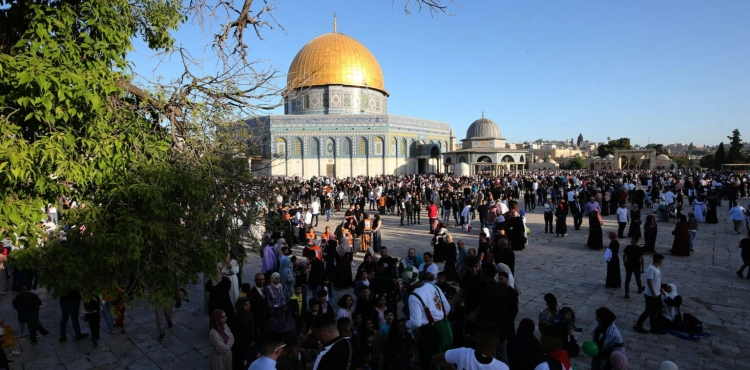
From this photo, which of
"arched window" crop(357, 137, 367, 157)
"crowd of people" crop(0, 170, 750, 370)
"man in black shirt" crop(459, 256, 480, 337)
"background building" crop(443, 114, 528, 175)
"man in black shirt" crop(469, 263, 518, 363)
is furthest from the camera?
"background building" crop(443, 114, 528, 175)

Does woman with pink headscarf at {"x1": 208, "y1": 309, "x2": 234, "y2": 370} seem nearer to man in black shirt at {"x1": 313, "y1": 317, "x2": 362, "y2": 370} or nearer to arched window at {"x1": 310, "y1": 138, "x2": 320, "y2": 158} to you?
man in black shirt at {"x1": 313, "y1": 317, "x2": 362, "y2": 370}

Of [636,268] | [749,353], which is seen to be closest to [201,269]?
[749,353]

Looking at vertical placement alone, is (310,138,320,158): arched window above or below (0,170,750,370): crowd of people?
above

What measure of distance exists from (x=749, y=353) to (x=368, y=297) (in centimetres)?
478

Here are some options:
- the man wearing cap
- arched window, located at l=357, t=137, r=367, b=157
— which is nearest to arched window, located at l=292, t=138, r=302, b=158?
arched window, located at l=357, t=137, r=367, b=157

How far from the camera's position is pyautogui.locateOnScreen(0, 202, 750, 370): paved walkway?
523 centimetres

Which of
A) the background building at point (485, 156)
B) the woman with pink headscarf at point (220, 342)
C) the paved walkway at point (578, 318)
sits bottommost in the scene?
the paved walkway at point (578, 318)

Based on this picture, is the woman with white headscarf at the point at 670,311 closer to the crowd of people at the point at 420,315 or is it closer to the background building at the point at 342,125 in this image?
the crowd of people at the point at 420,315

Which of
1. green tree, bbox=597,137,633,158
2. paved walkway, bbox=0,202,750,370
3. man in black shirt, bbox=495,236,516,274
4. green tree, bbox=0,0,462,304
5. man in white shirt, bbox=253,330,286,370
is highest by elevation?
green tree, bbox=597,137,633,158

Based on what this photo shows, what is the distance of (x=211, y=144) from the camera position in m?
4.07

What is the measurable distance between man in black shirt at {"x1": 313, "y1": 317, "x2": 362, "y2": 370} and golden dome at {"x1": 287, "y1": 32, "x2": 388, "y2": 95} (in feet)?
124

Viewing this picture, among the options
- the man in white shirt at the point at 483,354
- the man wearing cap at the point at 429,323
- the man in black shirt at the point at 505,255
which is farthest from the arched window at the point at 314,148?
the man in white shirt at the point at 483,354

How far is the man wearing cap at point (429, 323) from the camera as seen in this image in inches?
159

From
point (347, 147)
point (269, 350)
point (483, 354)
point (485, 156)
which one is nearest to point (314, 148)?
point (347, 147)
